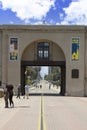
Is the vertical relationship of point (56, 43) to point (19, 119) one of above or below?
above

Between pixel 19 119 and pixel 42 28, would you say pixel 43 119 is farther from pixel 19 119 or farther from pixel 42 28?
pixel 42 28

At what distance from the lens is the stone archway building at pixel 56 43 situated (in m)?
66.9

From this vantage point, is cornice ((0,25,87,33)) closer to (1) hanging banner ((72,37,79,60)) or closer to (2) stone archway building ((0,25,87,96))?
(2) stone archway building ((0,25,87,96))

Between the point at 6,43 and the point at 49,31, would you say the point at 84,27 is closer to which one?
the point at 49,31

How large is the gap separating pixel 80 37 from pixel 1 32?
43.1ft

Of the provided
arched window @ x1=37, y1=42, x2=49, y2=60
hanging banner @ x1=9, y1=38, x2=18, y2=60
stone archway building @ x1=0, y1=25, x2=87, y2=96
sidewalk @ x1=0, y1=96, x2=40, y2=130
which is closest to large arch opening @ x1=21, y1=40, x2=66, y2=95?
arched window @ x1=37, y1=42, x2=49, y2=60

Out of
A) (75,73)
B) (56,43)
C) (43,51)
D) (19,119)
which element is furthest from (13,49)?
(19,119)

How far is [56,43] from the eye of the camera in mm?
67438

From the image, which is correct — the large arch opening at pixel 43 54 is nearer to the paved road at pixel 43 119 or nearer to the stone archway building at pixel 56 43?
the stone archway building at pixel 56 43

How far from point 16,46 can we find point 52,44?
6211 mm

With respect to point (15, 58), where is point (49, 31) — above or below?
above

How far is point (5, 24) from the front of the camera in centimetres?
6719

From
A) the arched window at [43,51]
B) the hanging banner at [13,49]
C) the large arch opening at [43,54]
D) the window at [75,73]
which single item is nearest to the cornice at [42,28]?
the hanging banner at [13,49]

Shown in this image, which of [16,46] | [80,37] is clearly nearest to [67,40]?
[80,37]
